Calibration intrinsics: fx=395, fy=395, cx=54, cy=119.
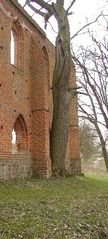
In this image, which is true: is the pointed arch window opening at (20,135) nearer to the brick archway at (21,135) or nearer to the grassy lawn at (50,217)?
the brick archway at (21,135)

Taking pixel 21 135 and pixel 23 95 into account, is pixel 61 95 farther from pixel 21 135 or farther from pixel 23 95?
pixel 21 135

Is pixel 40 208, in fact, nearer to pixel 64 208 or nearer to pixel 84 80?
pixel 64 208

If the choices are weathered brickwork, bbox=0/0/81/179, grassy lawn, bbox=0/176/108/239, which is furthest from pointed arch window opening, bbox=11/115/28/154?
grassy lawn, bbox=0/176/108/239

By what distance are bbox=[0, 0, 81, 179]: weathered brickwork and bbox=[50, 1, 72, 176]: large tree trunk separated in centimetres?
109

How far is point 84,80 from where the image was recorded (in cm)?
2497

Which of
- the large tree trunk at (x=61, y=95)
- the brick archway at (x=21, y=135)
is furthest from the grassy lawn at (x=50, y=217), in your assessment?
the brick archway at (x=21, y=135)

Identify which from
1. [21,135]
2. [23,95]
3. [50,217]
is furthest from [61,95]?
[50,217]

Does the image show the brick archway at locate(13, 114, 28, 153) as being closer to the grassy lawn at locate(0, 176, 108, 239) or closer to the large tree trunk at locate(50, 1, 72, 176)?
the large tree trunk at locate(50, 1, 72, 176)

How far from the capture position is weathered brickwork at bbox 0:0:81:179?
48.8ft

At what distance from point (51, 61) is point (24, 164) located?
7401mm

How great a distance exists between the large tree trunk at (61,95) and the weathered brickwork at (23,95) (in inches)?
42.9

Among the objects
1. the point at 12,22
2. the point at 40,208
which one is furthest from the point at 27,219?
the point at 12,22

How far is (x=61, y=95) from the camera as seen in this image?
636 inches

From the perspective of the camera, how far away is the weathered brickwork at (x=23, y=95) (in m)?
14.9
